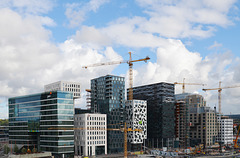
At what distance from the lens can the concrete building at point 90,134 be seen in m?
181

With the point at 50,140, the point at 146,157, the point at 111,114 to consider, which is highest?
the point at 111,114

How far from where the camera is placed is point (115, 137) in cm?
19788

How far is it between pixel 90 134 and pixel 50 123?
83.5 feet

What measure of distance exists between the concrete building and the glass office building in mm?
11396

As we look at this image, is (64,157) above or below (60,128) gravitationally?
below

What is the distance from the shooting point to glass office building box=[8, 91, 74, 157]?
16700 centimetres

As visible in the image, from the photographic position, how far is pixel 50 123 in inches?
6722

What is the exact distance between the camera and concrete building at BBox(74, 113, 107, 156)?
181 meters

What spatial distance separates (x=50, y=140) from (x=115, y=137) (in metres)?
45.3

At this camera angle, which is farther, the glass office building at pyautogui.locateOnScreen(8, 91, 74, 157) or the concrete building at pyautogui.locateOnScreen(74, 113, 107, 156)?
the concrete building at pyautogui.locateOnScreen(74, 113, 107, 156)

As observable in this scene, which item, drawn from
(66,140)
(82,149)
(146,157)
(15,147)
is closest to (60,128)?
(66,140)

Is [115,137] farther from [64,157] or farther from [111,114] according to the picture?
[64,157]

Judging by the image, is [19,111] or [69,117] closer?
[69,117]

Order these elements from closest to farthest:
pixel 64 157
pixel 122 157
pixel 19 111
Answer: pixel 64 157
pixel 122 157
pixel 19 111
